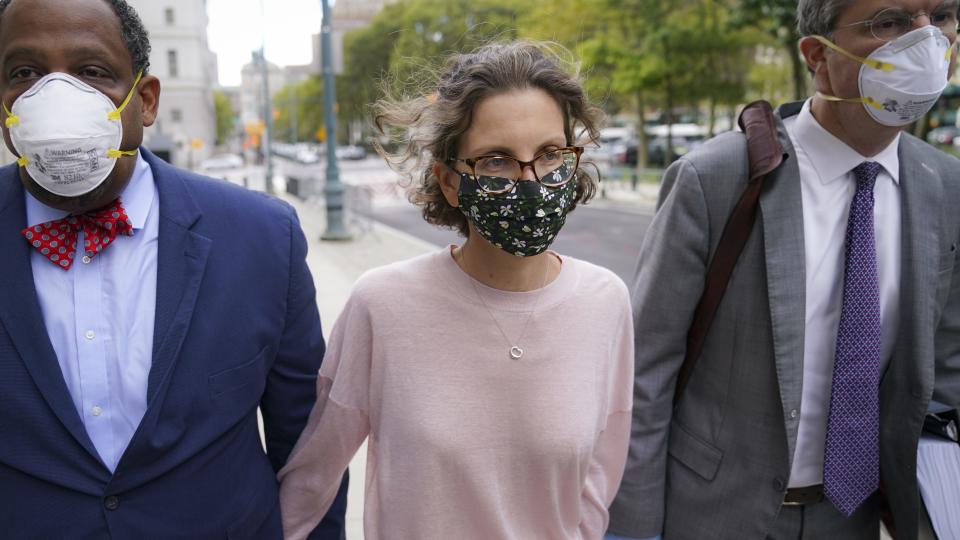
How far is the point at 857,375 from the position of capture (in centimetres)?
200

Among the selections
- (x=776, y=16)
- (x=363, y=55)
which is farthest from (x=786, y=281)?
(x=363, y=55)

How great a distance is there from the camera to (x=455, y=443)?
5.62ft

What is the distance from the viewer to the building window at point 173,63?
60.4m

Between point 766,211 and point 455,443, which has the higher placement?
point 766,211

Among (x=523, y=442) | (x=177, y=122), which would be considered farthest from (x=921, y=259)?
(x=177, y=122)

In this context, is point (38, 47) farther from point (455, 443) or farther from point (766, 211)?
point (766, 211)

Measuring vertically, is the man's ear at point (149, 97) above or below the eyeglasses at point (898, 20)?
below

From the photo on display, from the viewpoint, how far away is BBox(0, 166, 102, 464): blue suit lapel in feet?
5.31

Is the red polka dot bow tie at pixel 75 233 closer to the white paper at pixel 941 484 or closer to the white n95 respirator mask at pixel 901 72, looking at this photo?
the white n95 respirator mask at pixel 901 72

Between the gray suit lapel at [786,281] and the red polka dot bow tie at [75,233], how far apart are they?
1491 mm

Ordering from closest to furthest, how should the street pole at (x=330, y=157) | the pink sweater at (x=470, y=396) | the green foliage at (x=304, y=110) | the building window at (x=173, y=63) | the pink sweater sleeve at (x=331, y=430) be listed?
1. the pink sweater at (x=470, y=396)
2. the pink sweater sleeve at (x=331, y=430)
3. the street pole at (x=330, y=157)
4. the building window at (x=173, y=63)
5. the green foliage at (x=304, y=110)

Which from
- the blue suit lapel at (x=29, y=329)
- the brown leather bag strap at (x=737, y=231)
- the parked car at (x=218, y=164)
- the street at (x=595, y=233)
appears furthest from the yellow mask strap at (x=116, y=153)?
the parked car at (x=218, y=164)

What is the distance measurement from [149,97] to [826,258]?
1.69 meters

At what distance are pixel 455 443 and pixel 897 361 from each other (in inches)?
45.4
